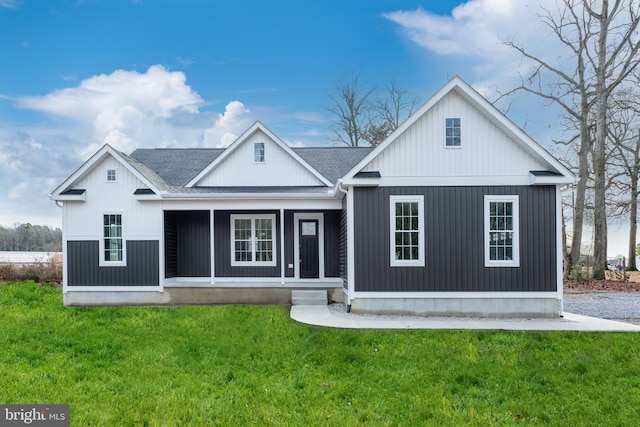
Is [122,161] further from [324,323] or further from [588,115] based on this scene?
[588,115]

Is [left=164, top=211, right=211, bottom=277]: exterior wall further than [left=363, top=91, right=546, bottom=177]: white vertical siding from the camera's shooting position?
Yes

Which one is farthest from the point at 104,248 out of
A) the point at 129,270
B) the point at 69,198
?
the point at 69,198

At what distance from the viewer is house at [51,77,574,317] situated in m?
11.3

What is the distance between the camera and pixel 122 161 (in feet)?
44.1

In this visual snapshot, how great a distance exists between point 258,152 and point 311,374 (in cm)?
887

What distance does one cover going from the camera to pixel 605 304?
13742 mm

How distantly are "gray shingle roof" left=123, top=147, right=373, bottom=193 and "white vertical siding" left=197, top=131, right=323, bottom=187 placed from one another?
0.35m

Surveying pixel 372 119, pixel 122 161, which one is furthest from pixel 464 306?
pixel 372 119

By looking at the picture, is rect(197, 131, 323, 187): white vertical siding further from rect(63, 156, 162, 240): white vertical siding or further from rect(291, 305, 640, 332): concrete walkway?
rect(291, 305, 640, 332): concrete walkway

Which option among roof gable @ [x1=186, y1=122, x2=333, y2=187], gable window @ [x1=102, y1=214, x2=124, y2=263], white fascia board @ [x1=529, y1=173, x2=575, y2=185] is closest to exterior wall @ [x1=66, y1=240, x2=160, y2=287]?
gable window @ [x1=102, y1=214, x2=124, y2=263]

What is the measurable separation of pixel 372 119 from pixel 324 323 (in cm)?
2083

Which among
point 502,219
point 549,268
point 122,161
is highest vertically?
point 122,161

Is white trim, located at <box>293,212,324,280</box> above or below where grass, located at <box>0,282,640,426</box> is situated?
above

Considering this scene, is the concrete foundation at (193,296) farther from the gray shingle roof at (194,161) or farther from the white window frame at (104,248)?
the gray shingle roof at (194,161)
